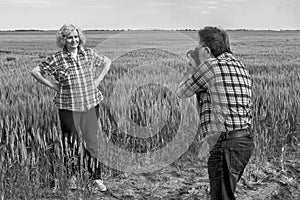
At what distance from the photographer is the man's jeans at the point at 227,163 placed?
2.65 metres

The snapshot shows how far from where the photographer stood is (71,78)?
141 inches

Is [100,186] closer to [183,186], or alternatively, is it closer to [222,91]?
[183,186]

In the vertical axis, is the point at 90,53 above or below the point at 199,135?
above

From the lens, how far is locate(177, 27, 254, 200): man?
2.58 metres

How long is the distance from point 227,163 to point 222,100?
1.30 ft

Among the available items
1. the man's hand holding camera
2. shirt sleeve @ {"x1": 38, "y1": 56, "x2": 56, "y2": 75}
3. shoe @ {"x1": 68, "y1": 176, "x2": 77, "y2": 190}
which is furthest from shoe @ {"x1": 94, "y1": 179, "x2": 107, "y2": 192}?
the man's hand holding camera

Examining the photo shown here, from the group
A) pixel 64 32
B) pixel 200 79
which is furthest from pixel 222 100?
pixel 64 32

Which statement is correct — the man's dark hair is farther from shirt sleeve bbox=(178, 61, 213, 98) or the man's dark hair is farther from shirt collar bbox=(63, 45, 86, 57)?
shirt collar bbox=(63, 45, 86, 57)

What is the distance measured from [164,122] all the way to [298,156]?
1544 millimetres

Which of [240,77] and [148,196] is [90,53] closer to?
[148,196]

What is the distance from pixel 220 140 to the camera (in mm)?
2658

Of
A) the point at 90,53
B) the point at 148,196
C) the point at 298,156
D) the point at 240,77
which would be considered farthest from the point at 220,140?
the point at 298,156

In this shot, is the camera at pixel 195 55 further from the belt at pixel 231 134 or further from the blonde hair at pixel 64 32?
the blonde hair at pixel 64 32

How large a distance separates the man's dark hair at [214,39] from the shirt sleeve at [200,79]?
0.34 ft
